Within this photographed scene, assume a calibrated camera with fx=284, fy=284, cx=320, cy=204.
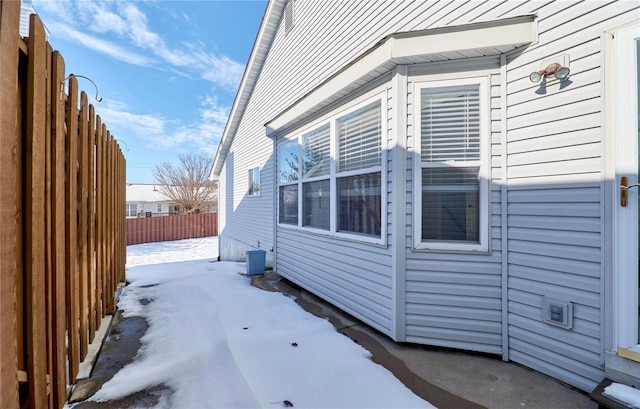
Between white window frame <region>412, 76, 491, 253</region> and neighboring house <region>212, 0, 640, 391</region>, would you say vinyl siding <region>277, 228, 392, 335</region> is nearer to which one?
neighboring house <region>212, 0, 640, 391</region>

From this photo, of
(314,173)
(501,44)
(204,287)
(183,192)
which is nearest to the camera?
(501,44)

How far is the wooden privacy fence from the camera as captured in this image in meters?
1.30

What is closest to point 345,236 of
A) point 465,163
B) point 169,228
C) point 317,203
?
point 317,203

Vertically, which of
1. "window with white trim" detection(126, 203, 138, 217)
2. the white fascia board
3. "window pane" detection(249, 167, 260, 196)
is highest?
the white fascia board

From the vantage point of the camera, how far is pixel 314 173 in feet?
16.2

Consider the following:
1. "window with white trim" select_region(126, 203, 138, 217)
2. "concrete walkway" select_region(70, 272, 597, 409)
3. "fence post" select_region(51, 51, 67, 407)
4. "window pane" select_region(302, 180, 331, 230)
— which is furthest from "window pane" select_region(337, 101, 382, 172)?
"window with white trim" select_region(126, 203, 138, 217)

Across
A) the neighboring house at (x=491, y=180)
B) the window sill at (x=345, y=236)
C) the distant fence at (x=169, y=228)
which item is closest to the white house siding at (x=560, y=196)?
the neighboring house at (x=491, y=180)

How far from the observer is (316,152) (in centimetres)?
485

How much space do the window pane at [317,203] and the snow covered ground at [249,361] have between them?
55.4 inches

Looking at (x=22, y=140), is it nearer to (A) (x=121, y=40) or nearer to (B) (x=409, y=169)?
(B) (x=409, y=169)

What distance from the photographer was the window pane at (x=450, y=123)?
2971mm

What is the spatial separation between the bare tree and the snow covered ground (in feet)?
69.3

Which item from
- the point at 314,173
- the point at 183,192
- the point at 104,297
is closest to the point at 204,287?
the point at 104,297

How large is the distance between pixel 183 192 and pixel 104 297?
2235 cm
